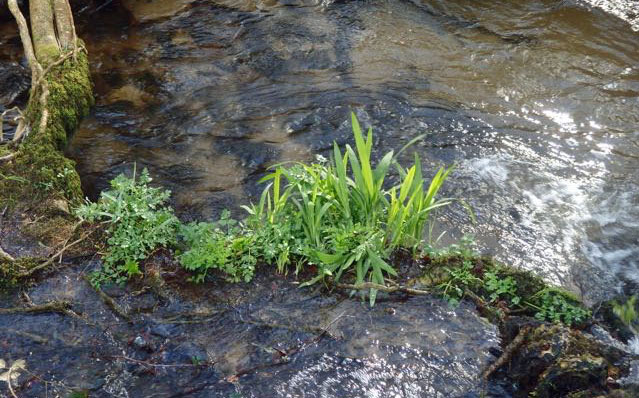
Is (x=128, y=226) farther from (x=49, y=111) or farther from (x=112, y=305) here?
(x=49, y=111)

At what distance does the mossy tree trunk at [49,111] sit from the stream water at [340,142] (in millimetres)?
404

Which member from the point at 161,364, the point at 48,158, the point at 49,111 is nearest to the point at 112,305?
the point at 161,364

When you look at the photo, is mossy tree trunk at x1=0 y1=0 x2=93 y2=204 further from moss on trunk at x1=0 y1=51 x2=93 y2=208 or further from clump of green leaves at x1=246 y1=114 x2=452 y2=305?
clump of green leaves at x1=246 y1=114 x2=452 y2=305

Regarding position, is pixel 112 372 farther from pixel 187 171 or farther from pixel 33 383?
pixel 187 171

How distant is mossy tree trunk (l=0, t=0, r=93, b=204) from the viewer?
4.48 m

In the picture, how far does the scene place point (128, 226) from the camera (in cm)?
410

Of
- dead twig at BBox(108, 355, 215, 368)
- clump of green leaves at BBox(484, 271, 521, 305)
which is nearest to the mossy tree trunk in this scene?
dead twig at BBox(108, 355, 215, 368)

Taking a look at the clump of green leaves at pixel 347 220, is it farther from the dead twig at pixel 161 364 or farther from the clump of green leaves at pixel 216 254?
the dead twig at pixel 161 364

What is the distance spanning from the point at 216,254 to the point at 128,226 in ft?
2.06

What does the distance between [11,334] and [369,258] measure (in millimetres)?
2125

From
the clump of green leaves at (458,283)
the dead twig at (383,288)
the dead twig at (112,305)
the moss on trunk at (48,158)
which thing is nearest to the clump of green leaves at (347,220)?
the dead twig at (383,288)

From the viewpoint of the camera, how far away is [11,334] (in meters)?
3.61

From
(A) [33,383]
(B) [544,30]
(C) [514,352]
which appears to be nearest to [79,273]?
(A) [33,383]

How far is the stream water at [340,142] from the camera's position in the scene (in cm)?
352
